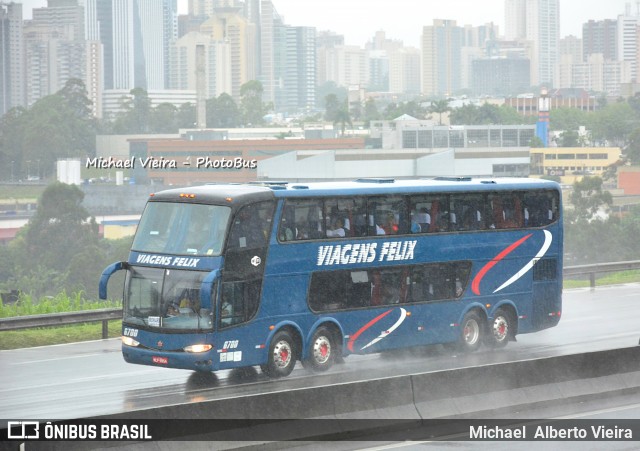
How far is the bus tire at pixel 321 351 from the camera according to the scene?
71.9 ft

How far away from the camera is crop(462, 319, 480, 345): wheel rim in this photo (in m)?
25.0

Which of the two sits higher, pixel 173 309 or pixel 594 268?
pixel 173 309

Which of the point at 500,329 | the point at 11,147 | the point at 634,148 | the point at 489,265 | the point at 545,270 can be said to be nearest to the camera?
the point at 489,265

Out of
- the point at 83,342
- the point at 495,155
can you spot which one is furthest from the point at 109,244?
the point at 83,342

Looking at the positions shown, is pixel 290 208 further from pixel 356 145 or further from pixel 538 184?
pixel 356 145

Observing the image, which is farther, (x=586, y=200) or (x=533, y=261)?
(x=586, y=200)

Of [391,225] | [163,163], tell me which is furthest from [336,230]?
[163,163]

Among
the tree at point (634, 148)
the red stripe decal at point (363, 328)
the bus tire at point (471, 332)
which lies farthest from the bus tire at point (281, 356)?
the tree at point (634, 148)

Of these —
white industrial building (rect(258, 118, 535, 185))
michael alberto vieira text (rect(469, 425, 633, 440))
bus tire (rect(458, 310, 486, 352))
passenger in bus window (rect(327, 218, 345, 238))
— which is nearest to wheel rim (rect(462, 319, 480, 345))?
bus tire (rect(458, 310, 486, 352))

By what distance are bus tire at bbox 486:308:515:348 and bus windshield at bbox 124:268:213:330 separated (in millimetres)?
7533

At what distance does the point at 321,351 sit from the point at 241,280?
2.57 meters

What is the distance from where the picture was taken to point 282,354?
21.4 m

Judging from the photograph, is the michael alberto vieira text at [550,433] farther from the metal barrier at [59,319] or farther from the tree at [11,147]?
the tree at [11,147]

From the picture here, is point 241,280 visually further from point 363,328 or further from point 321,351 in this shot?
point 363,328
